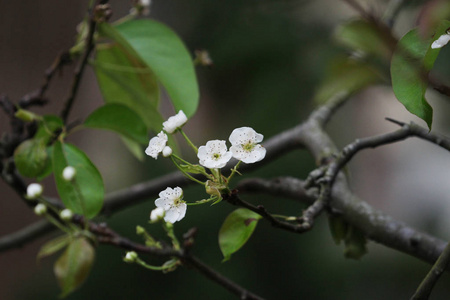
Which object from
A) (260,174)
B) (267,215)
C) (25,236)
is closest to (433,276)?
(267,215)

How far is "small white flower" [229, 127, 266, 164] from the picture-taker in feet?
0.93

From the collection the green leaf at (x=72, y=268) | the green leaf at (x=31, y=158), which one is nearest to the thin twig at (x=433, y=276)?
the green leaf at (x=72, y=268)

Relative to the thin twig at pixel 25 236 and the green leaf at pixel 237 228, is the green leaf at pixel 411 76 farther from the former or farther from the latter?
the thin twig at pixel 25 236

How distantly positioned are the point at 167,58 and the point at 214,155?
0.21 meters

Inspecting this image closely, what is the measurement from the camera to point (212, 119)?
1445 millimetres

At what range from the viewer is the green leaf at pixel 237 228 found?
0.34 m

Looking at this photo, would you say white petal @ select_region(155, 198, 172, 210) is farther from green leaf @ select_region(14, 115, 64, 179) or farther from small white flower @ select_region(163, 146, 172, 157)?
green leaf @ select_region(14, 115, 64, 179)

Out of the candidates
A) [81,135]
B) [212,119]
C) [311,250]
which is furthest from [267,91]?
[81,135]

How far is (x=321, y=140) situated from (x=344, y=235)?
0.45 feet

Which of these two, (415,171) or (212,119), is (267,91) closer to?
(212,119)

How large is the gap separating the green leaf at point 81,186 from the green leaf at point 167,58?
0.09 m

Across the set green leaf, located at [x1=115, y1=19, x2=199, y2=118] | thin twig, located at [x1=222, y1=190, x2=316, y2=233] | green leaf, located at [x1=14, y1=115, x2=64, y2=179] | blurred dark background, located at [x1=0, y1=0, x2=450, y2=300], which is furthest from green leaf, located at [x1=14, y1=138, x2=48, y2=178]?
blurred dark background, located at [x1=0, y1=0, x2=450, y2=300]

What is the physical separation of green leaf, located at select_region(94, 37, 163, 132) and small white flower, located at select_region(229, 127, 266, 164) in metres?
0.26

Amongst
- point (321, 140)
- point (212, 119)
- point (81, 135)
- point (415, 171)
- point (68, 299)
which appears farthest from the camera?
point (415, 171)
